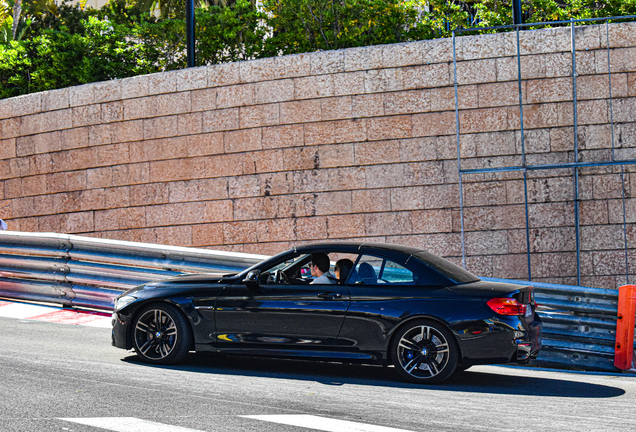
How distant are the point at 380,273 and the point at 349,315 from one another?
50 cm

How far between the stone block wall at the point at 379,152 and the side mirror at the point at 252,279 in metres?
4.69

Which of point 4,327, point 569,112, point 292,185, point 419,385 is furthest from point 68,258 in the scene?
point 569,112

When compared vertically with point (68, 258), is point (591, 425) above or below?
below

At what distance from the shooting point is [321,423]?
5.03m

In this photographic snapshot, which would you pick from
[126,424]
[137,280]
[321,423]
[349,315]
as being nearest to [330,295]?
[349,315]

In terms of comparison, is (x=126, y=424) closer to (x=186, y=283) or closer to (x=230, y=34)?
(x=186, y=283)

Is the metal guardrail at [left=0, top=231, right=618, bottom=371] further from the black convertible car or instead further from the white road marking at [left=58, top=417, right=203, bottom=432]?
the white road marking at [left=58, top=417, right=203, bottom=432]

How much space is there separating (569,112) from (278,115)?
14.9 ft

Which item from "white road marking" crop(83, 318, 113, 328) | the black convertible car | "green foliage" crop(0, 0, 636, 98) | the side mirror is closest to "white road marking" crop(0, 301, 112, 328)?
Answer: "white road marking" crop(83, 318, 113, 328)

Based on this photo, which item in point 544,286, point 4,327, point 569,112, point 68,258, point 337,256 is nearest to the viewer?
point 337,256

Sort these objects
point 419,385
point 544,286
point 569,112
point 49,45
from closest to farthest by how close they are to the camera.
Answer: point 419,385 < point 544,286 < point 569,112 < point 49,45

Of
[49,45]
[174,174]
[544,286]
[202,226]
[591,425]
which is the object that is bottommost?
[591,425]

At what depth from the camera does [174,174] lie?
41.2 ft

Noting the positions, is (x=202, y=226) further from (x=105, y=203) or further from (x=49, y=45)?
(x=49, y=45)
